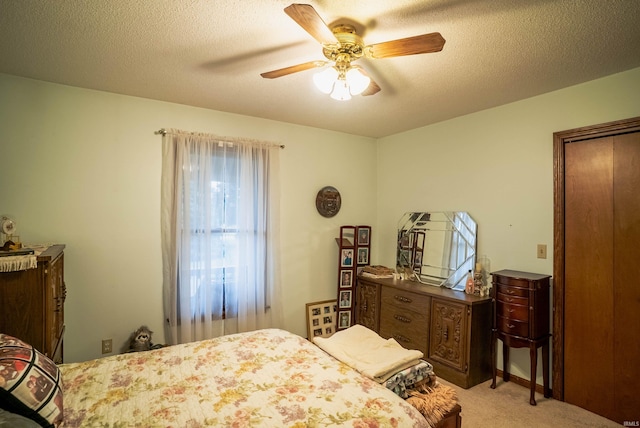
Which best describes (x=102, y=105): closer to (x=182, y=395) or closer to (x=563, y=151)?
(x=182, y=395)

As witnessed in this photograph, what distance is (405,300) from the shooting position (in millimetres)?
3346

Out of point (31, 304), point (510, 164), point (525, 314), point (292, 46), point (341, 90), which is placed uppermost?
point (292, 46)

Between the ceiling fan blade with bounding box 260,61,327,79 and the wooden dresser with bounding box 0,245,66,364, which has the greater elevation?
the ceiling fan blade with bounding box 260,61,327,79

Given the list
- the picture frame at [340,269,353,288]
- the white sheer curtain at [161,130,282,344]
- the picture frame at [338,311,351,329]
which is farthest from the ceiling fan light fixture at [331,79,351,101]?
the picture frame at [338,311,351,329]

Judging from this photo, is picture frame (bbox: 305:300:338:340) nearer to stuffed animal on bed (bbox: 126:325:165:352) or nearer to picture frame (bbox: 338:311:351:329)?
picture frame (bbox: 338:311:351:329)

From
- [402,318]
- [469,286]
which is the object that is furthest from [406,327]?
[469,286]

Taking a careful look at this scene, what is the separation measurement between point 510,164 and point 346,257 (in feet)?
6.42

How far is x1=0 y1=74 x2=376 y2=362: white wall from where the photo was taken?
8.41 feet

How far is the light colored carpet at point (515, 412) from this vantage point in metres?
2.32

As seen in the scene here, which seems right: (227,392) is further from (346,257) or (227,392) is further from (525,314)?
(346,257)

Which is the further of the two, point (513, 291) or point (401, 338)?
point (401, 338)

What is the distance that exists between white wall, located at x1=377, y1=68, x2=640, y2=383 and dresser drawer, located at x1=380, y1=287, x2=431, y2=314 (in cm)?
73

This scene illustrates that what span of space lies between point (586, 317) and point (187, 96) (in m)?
3.74

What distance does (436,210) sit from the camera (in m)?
3.68
